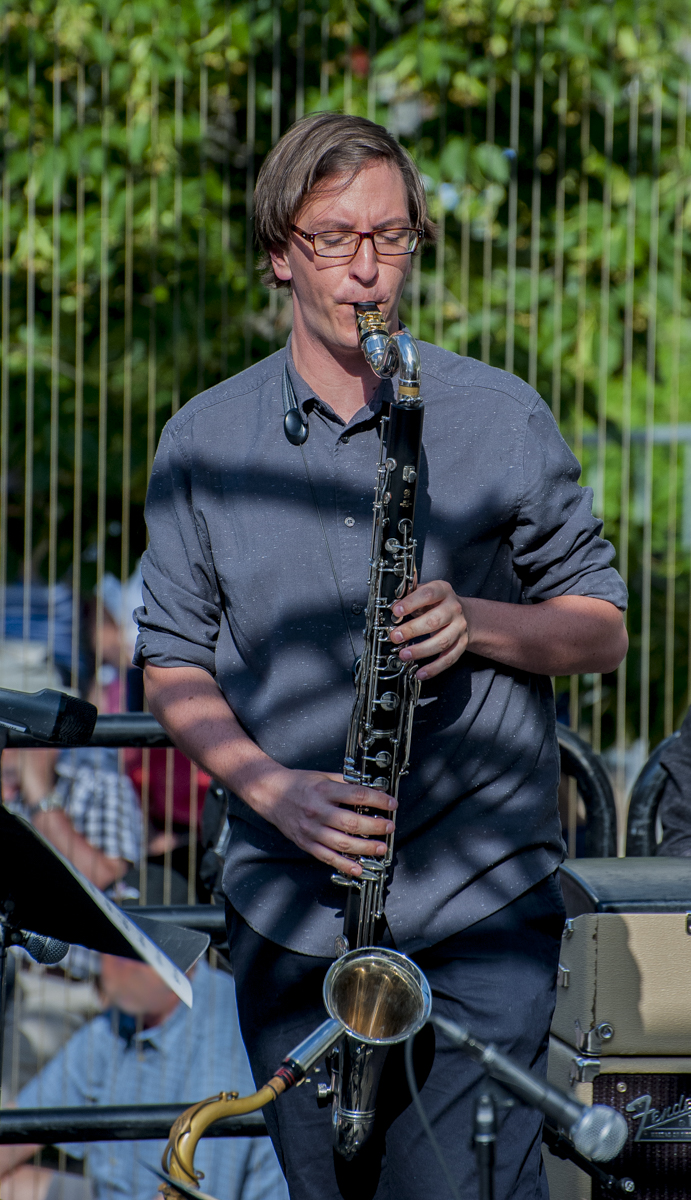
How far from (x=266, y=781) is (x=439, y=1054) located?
0.43m

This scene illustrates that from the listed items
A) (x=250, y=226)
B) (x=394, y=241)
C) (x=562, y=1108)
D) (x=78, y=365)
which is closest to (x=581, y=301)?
(x=250, y=226)

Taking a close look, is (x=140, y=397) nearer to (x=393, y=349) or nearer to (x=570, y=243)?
(x=570, y=243)

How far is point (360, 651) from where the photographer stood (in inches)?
69.1

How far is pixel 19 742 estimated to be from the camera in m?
2.27

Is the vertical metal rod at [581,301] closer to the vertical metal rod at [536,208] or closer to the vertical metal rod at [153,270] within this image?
the vertical metal rod at [536,208]

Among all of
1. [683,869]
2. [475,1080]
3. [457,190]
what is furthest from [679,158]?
[475,1080]

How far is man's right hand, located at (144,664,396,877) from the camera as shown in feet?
5.28

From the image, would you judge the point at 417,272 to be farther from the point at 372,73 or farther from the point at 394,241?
the point at 394,241

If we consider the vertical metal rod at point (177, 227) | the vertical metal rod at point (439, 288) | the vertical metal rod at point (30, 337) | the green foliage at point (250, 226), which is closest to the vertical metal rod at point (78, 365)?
the green foliage at point (250, 226)

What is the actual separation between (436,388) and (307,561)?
12.5 inches

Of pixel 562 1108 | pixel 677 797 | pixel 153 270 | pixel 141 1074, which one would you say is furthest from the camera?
pixel 153 270

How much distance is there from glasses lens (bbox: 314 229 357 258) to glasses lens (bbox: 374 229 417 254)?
0.11 feet

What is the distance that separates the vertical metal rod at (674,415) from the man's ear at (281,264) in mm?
2267

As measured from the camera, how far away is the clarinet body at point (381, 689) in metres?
1.65
